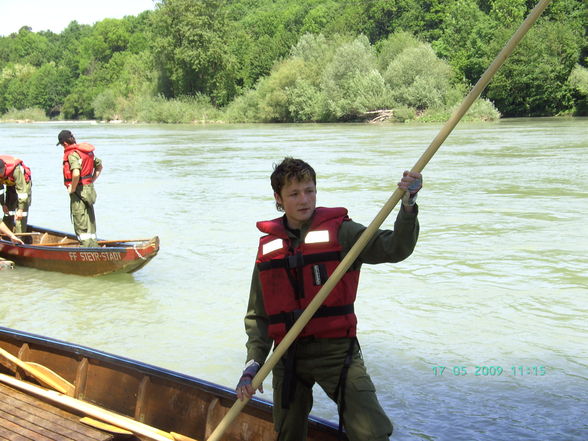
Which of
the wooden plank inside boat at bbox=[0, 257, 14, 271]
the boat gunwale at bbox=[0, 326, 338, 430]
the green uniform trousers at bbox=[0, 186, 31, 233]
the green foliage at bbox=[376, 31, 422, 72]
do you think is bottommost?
the wooden plank inside boat at bbox=[0, 257, 14, 271]

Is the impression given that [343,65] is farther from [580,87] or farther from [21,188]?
[21,188]

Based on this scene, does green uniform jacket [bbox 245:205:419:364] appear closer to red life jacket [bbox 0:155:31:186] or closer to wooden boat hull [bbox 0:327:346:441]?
wooden boat hull [bbox 0:327:346:441]

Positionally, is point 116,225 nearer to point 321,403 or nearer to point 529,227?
point 529,227

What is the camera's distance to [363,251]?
7.93 ft

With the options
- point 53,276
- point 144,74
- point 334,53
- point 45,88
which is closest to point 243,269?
point 53,276

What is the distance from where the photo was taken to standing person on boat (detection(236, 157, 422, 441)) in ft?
7.73

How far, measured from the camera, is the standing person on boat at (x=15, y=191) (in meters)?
8.09

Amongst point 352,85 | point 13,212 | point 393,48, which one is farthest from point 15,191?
point 393,48

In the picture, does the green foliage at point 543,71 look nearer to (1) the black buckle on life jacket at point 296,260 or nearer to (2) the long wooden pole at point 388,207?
(2) the long wooden pole at point 388,207

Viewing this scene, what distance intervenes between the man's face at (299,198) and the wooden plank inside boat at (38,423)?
4.42 ft

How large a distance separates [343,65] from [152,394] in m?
40.5

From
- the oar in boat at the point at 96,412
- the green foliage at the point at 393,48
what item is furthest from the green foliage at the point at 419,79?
the oar in boat at the point at 96,412

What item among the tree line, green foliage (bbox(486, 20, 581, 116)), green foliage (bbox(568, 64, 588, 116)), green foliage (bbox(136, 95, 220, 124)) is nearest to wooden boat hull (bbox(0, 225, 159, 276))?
the tree line

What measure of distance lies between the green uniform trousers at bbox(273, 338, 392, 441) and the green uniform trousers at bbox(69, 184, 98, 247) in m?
5.53
